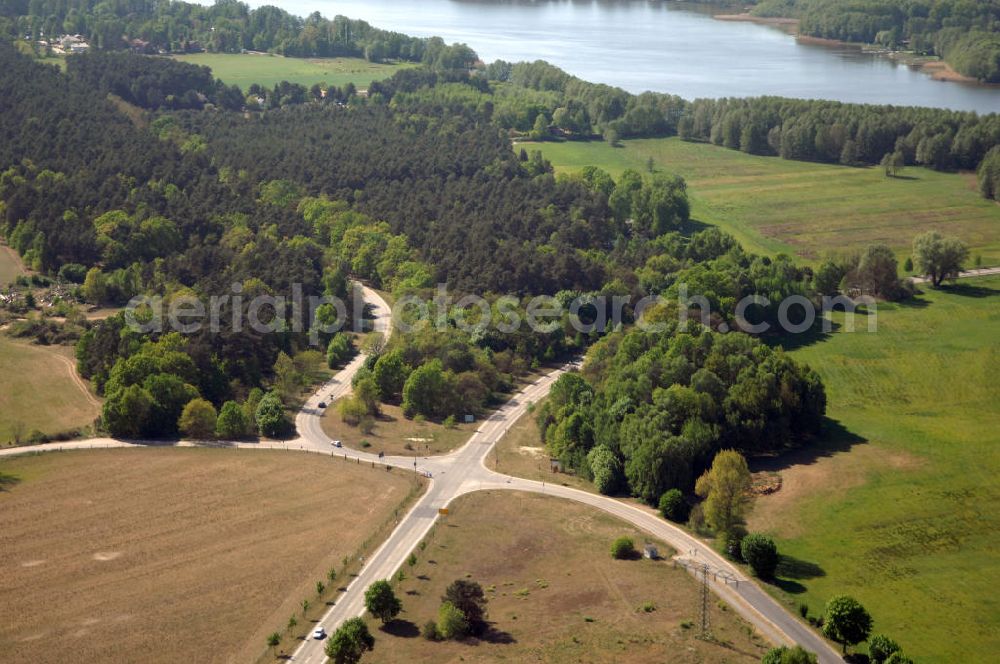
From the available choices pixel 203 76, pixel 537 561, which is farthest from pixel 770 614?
pixel 203 76

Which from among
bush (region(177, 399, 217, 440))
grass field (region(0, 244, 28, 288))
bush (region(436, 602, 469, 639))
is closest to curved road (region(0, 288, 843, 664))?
bush (region(177, 399, 217, 440))

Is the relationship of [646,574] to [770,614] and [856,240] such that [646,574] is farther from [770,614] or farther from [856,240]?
[856,240]

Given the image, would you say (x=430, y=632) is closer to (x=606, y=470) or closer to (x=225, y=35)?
(x=606, y=470)

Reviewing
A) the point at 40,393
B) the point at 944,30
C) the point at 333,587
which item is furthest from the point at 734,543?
the point at 944,30

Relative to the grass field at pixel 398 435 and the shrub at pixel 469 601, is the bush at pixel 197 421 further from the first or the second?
the shrub at pixel 469 601

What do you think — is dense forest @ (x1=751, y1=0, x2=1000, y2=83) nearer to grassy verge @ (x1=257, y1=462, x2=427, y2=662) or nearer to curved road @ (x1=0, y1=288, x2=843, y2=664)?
curved road @ (x1=0, y1=288, x2=843, y2=664)
